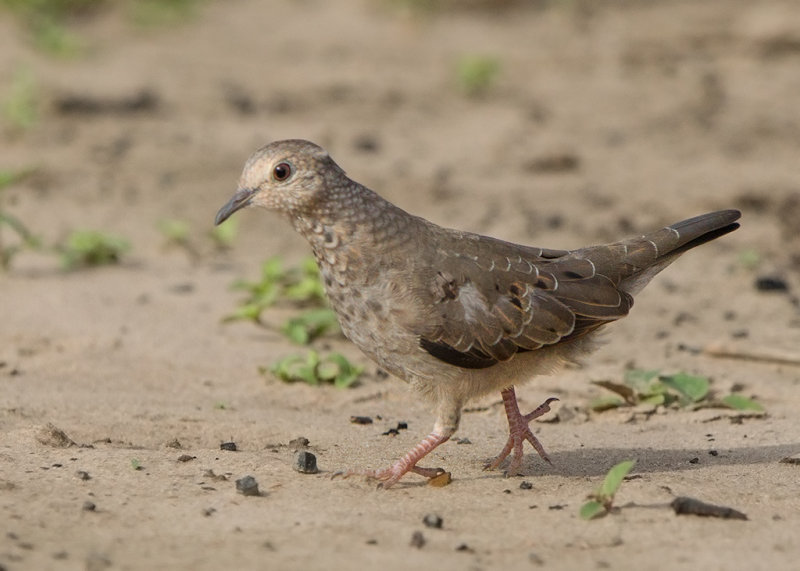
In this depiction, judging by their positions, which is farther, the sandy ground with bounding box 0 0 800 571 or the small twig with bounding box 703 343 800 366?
the small twig with bounding box 703 343 800 366

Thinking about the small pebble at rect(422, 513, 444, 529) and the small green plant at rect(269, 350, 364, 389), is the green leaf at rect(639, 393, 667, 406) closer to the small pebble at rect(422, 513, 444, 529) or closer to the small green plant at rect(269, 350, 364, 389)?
the small green plant at rect(269, 350, 364, 389)

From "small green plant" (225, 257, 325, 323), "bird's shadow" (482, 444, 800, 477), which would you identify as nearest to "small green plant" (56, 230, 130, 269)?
"small green plant" (225, 257, 325, 323)

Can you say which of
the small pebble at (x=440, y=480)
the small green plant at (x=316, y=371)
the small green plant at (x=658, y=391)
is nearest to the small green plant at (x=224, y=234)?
the small green plant at (x=316, y=371)

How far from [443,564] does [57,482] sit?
1677mm

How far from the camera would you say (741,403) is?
628cm

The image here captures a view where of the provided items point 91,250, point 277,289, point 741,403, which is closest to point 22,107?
point 91,250

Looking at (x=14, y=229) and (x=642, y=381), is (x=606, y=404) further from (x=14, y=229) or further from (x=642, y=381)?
(x=14, y=229)

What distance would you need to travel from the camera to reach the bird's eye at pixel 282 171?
5.36 meters

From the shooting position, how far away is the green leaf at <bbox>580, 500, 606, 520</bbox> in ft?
15.0

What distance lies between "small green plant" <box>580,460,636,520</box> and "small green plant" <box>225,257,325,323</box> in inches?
127

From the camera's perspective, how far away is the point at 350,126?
38.8 ft

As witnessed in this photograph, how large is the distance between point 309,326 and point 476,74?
5703 millimetres

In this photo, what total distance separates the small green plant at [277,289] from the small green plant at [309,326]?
0.19 m

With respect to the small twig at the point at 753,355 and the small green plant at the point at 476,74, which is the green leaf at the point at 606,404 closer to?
the small twig at the point at 753,355
